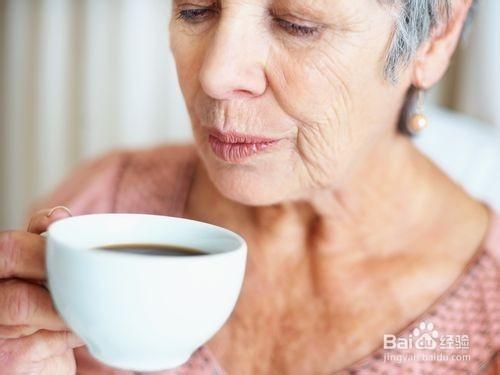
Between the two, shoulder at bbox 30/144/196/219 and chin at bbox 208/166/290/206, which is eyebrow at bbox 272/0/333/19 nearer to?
chin at bbox 208/166/290/206

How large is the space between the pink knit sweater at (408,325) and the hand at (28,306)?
0.04 meters

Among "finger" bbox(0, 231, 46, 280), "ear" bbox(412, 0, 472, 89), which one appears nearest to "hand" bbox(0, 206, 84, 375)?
"finger" bbox(0, 231, 46, 280)

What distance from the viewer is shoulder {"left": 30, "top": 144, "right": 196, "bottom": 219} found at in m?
0.92

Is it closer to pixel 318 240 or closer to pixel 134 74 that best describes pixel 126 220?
pixel 318 240

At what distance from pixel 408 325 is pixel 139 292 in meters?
0.42

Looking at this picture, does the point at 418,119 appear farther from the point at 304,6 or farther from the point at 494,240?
the point at 304,6

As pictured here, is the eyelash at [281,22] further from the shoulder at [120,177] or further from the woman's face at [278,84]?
the shoulder at [120,177]

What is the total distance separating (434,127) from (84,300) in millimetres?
875

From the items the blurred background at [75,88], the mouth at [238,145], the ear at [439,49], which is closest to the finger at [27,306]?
the mouth at [238,145]

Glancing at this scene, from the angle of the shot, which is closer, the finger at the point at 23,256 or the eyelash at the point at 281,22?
the finger at the point at 23,256

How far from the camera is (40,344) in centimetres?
58

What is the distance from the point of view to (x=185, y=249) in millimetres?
508

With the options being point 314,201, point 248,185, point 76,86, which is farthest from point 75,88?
point 248,185

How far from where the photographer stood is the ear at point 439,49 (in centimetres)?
73
